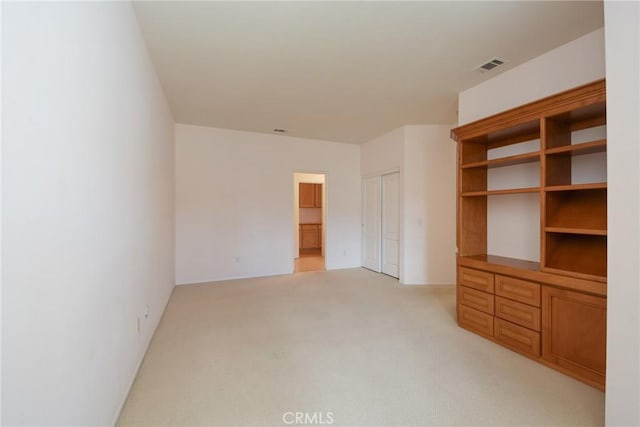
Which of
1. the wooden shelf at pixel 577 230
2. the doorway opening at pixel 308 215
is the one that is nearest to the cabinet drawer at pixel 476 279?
the wooden shelf at pixel 577 230

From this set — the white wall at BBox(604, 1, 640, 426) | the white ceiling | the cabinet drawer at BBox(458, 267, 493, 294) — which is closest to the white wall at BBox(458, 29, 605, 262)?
the white ceiling

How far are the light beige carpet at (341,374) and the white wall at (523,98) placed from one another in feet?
3.58

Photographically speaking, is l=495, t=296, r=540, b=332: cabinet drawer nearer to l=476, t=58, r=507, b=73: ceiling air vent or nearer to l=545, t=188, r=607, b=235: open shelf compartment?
l=545, t=188, r=607, b=235: open shelf compartment

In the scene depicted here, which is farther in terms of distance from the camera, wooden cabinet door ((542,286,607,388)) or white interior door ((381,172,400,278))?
white interior door ((381,172,400,278))

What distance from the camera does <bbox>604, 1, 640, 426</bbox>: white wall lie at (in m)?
1.44

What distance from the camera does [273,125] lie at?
187 inches

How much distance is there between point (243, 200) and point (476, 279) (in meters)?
3.86

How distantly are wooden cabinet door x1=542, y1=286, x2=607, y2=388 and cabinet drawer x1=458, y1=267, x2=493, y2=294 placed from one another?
18.6 inches

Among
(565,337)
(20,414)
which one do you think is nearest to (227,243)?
(20,414)

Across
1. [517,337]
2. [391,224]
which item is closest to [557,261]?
[517,337]

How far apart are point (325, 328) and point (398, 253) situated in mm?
2573

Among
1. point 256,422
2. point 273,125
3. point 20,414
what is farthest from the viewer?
point 273,125

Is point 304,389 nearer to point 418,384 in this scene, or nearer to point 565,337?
point 418,384

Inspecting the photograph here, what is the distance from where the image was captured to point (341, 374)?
2139mm
